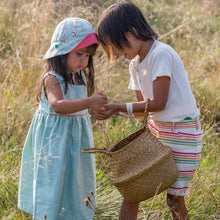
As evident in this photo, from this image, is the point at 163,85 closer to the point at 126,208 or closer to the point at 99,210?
the point at 126,208

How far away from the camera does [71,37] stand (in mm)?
2133

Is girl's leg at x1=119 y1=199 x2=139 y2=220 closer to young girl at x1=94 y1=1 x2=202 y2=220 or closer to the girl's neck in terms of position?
young girl at x1=94 y1=1 x2=202 y2=220

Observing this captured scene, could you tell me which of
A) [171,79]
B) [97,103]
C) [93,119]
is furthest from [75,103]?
[93,119]

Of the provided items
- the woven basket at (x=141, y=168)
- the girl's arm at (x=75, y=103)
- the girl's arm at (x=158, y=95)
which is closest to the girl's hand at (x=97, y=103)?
the girl's arm at (x=75, y=103)

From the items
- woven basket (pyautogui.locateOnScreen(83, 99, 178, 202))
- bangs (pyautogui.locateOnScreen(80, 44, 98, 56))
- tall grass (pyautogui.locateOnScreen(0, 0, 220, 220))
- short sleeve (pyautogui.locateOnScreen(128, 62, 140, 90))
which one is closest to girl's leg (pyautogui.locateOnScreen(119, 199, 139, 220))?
tall grass (pyautogui.locateOnScreen(0, 0, 220, 220))

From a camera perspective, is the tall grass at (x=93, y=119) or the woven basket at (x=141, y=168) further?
the tall grass at (x=93, y=119)

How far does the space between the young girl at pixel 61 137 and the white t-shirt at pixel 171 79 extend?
38 cm

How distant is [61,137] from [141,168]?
0.58 m

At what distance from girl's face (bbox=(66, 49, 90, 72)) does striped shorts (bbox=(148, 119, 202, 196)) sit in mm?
631

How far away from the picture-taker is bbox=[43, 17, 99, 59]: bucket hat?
2.12 meters

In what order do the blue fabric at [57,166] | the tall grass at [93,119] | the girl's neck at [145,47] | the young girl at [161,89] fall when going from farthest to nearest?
the tall grass at [93,119] < the blue fabric at [57,166] < the girl's neck at [145,47] < the young girl at [161,89]

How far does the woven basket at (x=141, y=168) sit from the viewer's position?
6.02 feet

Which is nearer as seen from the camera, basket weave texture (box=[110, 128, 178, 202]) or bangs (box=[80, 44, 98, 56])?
basket weave texture (box=[110, 128, 178, 202])

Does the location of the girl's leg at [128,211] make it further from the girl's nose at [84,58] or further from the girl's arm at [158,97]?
the girl's nose at [84,58]
